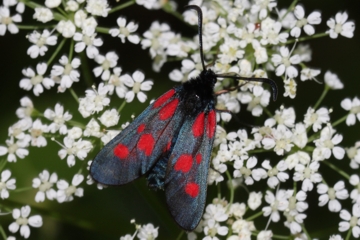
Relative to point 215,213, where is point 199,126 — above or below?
above

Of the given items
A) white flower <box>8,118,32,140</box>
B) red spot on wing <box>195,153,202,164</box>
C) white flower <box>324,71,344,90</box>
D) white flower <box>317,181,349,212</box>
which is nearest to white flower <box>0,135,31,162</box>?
white flower <box>8,118,32,140</box>

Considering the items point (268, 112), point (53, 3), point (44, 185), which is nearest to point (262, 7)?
point (268, 112)

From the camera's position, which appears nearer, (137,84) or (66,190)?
(66,190)

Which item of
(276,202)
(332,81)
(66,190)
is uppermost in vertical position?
(66,190)

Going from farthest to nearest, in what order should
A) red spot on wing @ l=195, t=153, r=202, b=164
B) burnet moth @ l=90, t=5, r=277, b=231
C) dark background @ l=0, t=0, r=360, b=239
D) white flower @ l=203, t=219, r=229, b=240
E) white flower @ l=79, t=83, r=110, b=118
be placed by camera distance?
dark background @ l=0, t=0, r=360, b=239, white flower @ l=79, t=83, r=110, b=118, white flower @ l=203, t=219, r=229, b=240, red spot on wing @ l=195, t=153, r=202, b=164, burnet moth @ l=90, t=5, r=277, b=231

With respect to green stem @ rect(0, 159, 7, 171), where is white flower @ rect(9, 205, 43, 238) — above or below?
below

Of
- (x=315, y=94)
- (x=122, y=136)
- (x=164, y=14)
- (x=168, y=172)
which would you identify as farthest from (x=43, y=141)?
(x=315, y=94)

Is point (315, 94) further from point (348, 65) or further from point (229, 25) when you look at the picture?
point (229, 25)

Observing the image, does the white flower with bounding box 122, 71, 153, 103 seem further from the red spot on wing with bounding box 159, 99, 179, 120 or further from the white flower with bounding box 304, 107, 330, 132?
the white flower with bounding box 304, 107, 330, 132

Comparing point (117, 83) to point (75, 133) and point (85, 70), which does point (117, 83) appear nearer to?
point (85, 70)
